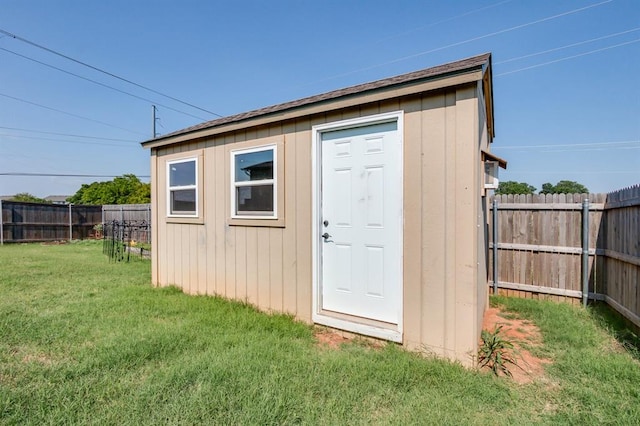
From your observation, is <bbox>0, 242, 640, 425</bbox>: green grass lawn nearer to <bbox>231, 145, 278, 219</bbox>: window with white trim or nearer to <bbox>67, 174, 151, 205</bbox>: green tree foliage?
<bbox>231, 145, 278, 219</bbox>: window with white trim

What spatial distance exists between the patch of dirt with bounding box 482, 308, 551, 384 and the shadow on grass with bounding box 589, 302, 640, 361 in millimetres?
694

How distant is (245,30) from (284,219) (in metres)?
9.50

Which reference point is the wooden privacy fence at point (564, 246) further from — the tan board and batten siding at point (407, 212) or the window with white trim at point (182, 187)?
the window with white trim at point (182, 187)

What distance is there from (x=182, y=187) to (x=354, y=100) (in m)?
3.37

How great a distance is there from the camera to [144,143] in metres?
5.75

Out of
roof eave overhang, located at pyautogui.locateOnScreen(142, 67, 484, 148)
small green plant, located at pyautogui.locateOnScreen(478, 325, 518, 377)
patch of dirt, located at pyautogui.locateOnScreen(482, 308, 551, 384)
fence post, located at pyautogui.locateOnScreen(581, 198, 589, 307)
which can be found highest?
roof eave overhang, located at pyautogui.locateOnScreen(142, 67, 484, 148)

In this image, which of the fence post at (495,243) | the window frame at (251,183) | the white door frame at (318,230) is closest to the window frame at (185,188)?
the window frame at (251,183)

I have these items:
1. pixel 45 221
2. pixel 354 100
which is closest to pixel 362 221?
pixel 354 100

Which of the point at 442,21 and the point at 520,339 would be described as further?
the point at 442,21

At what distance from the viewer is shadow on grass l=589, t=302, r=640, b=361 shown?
10.0 feet

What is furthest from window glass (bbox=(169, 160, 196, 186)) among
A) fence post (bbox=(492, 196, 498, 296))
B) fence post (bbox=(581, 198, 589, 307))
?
fence post (bbox=(581, 198, 589, 307))

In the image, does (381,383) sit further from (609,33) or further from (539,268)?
(609,33)

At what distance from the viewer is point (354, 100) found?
325cm

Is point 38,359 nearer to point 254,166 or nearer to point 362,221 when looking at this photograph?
point 254,166
